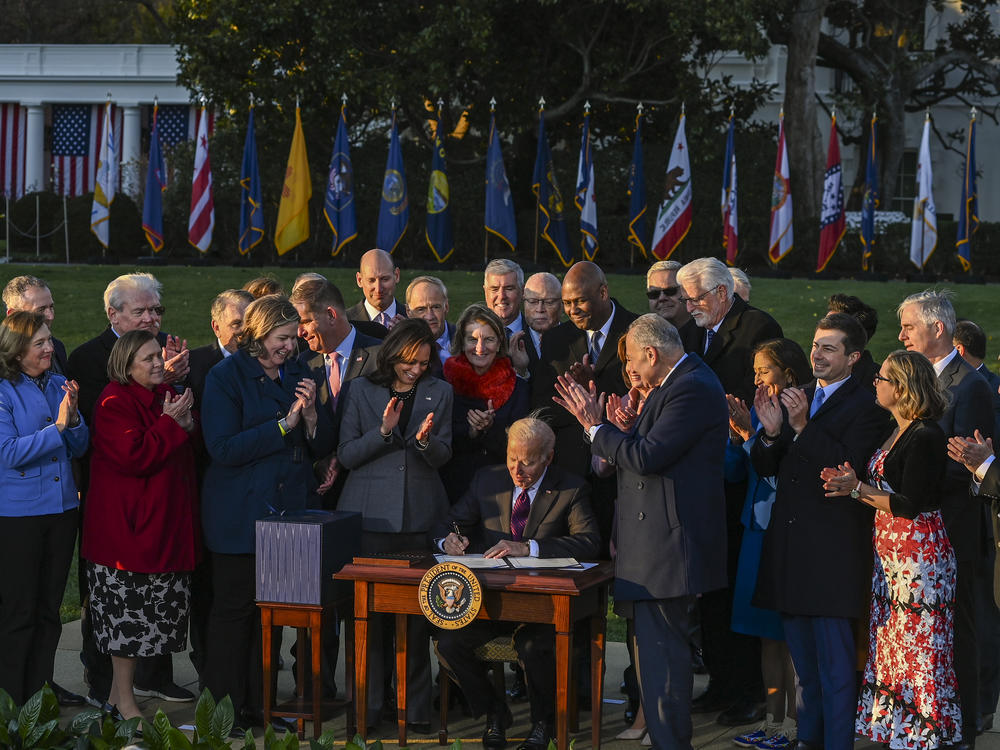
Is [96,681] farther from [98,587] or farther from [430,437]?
[430,437]

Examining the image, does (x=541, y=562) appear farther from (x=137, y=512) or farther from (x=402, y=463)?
(x=137, y=512)

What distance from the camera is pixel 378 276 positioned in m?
8.67

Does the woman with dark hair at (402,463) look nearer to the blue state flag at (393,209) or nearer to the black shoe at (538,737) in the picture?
the black shoe at (538,737)

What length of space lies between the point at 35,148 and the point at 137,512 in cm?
4158

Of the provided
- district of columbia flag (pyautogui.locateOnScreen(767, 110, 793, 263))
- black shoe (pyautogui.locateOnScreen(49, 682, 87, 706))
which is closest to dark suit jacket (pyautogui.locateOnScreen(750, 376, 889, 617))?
black shoe (pyautogui.locateOnScreen(49, 682, 87, 706))

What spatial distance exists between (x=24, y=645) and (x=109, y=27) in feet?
159

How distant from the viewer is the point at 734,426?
6.94 m

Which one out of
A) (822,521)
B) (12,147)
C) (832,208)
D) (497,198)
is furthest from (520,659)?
(12,147)

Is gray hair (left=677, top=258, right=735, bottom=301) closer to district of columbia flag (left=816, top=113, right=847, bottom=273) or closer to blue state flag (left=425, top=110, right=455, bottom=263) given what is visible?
blue state flag (left=425, top=110, right=455, bottom=263)

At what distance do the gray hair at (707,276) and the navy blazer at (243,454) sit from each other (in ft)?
7.39

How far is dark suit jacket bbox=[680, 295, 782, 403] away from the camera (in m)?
7.43

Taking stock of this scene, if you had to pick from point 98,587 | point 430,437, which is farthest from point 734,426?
point 98,587

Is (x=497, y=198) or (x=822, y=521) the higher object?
(x=497, y=198)

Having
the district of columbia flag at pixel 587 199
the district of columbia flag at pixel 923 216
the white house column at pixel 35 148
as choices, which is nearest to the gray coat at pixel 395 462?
the district of columbia flag at pixel 587 199
